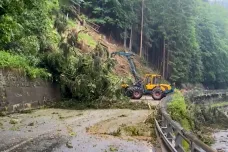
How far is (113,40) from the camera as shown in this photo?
183 ft

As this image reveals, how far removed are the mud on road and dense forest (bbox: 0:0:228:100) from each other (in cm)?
368

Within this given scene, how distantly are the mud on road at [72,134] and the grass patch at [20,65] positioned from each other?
10.8ft

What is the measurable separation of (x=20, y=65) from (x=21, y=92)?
1745 millimetres

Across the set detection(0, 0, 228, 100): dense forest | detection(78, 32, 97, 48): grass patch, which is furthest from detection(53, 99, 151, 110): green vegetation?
detection(78, 32, 97, 48): grass patch

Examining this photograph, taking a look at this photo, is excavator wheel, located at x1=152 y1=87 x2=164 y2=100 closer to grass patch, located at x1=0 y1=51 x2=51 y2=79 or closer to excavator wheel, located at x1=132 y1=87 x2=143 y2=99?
excavator wheel, located at x1=132 y1=87 x2=143 y2=99

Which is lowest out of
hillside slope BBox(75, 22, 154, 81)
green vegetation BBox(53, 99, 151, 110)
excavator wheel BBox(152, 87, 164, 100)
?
green vegetation BBox(53, 99, 151, 110)

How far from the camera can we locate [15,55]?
72.7 feet

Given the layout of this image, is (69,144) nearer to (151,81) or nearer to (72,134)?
(72,134)

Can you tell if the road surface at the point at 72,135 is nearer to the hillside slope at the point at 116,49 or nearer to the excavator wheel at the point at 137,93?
the excavator wheel at the point at 137,93

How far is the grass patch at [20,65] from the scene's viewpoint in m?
19.4

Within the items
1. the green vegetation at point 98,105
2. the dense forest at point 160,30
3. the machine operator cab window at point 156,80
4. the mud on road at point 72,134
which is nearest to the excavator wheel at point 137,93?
the machine operator cab window at point 156,80

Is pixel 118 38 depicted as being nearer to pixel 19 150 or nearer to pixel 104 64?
pixel 104 64

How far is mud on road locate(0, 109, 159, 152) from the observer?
10.5 metres

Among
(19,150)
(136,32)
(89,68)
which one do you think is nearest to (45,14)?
(89,68)
